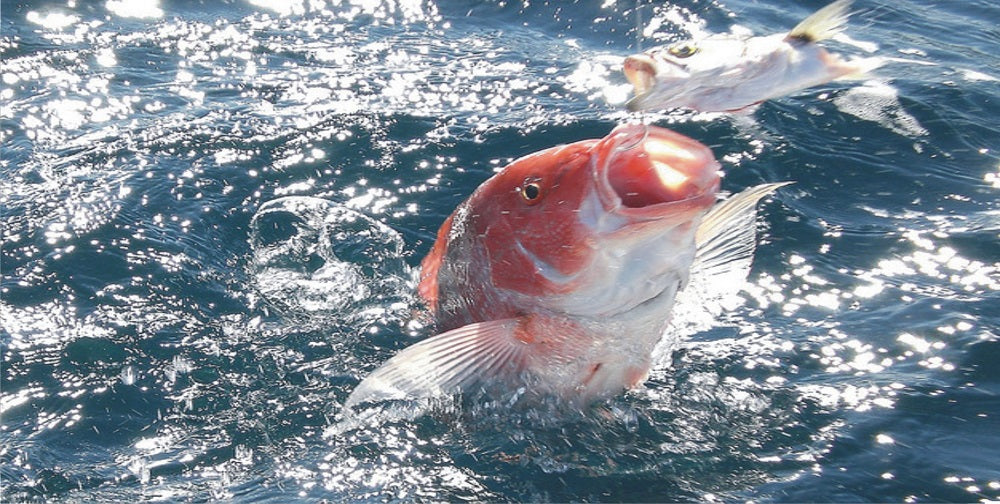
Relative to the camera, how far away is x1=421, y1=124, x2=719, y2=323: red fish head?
2.54m

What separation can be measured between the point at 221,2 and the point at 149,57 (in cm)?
139

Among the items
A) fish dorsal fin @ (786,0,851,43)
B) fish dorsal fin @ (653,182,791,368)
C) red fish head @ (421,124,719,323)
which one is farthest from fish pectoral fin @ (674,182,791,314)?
fish dorsal fin @ (786,0,851,43)

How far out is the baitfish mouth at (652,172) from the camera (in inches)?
98.2

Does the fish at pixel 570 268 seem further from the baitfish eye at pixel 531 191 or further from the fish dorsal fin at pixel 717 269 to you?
the fish dorsal fin at pixel 717 269

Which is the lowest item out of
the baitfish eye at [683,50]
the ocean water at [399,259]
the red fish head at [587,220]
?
the ocean water at [399,259]

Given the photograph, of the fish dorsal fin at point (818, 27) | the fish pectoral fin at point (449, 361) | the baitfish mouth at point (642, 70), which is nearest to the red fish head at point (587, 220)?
the fish pectoral fin at point (449, 361)

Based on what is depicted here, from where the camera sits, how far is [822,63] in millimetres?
4148

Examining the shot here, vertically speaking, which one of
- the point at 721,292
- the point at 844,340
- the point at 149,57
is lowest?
the point at 844,340

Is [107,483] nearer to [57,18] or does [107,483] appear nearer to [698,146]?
[698,146]

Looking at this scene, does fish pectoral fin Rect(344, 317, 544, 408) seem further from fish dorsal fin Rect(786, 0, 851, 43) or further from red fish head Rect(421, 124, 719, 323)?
fish dorsal fin Rect(786, 0, 851, 43)

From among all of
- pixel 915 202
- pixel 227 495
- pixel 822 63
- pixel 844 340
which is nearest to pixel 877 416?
pixel 844 340

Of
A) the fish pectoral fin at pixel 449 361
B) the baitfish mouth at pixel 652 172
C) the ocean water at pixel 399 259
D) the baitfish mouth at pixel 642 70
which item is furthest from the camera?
the baitfish mouth at pixel 642 70

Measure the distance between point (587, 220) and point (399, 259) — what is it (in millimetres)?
2162

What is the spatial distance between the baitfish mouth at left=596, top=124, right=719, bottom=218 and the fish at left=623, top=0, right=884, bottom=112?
4.56 feet
